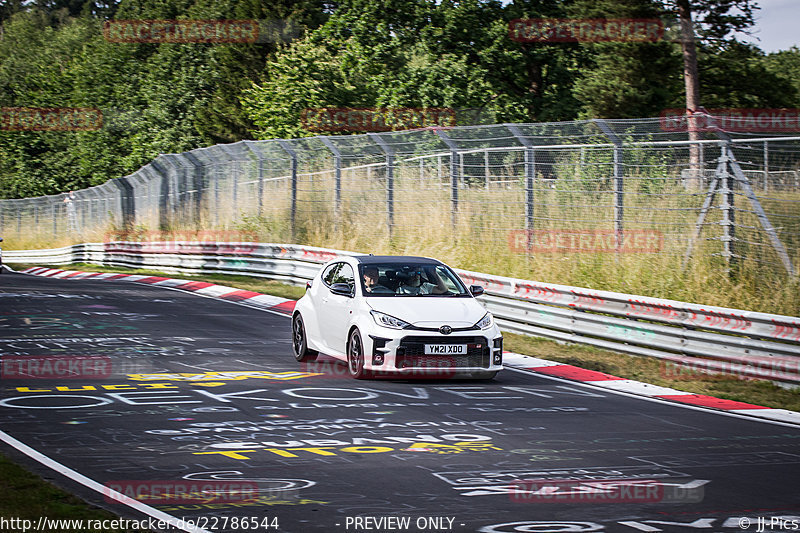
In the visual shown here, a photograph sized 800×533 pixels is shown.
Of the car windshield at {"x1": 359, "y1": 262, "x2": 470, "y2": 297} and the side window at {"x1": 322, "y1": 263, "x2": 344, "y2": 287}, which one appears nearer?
the car windshield at {"x1": 359, "y1": 262, "x2": 470, "y2": 297}

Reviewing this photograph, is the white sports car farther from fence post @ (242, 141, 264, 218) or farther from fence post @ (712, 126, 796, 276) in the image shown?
fence post @ (242, 141, 264, 218)

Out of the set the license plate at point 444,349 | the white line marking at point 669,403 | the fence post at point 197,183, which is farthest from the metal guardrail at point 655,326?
the fence post at point 197,183

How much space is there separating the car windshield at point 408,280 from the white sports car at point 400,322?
0.01 m

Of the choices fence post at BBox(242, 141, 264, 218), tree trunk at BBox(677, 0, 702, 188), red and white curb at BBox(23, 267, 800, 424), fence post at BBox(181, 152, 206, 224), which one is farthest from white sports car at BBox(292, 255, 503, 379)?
tree trunk at BBox(677, 0, 702, 188)

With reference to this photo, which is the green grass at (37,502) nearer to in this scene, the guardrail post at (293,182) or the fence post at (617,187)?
the fence post at (617,187)

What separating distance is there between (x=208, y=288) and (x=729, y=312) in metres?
15.9

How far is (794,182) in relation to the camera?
15.1m

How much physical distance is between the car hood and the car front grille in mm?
184

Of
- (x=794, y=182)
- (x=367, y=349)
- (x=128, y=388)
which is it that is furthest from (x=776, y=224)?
(x=128, y=388)

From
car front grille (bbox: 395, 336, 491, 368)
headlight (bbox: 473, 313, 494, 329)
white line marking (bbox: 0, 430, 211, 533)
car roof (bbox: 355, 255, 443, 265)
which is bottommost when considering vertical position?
white line marking (bbox: 0, 430, 211, 533)

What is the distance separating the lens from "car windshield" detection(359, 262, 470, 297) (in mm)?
13078

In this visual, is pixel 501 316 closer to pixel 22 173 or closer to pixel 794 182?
pixel 794 182

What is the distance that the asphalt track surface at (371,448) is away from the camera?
6.70m

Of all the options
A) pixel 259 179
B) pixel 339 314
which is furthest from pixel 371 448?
pixel 259 179
